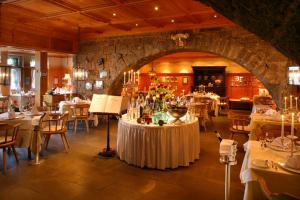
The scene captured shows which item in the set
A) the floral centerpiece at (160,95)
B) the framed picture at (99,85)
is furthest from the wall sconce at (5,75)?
the floral centerpiece at (160,95)

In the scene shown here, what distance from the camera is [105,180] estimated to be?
Result: 4047 millimetres

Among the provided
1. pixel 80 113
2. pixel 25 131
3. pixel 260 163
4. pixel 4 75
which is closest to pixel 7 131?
pixel 25 131

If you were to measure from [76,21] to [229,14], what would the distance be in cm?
811

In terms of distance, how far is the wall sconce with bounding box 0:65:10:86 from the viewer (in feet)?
44.1

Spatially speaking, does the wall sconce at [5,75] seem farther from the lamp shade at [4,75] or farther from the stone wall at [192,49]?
the stone wall at [192,49]

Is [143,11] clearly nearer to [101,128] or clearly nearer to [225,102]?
[101,128]

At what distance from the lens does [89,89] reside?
10984 millimetres

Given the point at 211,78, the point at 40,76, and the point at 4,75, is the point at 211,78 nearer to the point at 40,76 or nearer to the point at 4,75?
the point at 40,76

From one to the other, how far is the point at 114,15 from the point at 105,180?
5.22 metres

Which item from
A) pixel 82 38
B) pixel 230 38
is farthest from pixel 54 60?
pixel 230 38

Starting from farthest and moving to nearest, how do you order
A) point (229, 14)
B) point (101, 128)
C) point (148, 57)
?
point (148, 57) → point (101, 128) → point (229, 14)

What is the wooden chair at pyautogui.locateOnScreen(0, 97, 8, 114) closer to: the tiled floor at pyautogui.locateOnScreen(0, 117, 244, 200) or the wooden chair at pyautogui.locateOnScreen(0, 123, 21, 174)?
the tiled floor at pyautogui.locateOnScreen(0, 117, 244, 200)

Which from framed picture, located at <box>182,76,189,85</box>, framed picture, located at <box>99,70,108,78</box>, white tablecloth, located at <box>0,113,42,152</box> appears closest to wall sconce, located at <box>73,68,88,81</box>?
framed picture, located at <box>99,70,108,78</box>

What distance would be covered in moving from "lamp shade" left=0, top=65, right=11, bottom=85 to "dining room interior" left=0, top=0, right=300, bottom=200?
555mm
